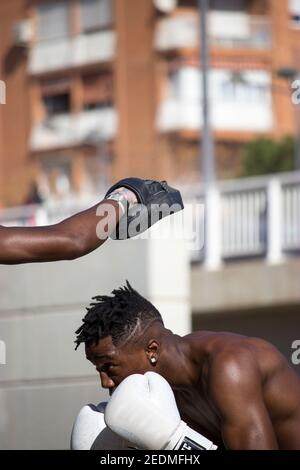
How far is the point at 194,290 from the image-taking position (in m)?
17.0

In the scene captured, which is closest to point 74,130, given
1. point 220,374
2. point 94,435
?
point 94,435

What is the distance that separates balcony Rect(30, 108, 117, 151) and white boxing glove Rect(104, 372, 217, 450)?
3885 cm

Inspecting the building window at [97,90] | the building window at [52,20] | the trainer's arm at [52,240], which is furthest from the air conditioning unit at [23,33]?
the trainer's arm at [52,240]

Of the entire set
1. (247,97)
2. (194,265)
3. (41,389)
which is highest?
(247,97)

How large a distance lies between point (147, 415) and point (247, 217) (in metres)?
11.9

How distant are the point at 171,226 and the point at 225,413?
876cm

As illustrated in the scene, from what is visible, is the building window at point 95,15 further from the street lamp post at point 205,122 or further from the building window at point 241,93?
the street lamp post at point 205,122

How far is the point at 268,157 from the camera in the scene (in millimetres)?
36094

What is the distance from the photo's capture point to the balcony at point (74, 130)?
44.2m

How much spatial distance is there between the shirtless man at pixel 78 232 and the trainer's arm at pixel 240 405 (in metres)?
0.66

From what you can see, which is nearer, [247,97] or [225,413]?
[225,413]

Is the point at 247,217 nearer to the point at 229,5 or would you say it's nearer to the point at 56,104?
the point at 229,5
